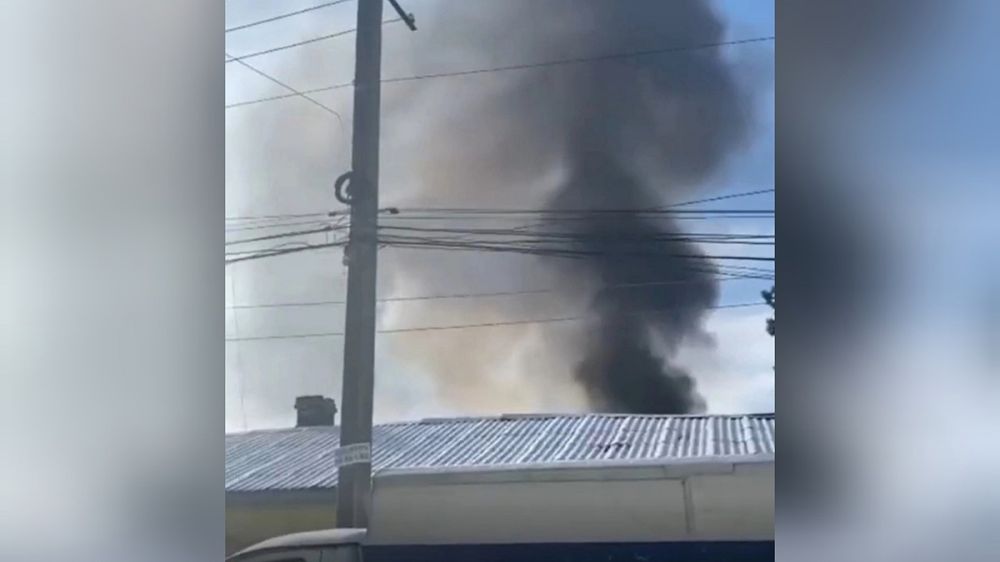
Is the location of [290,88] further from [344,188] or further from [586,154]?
[586,154]

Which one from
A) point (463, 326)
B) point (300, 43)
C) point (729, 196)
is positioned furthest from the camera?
point (300, 43)

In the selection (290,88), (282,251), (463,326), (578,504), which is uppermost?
(290,88)

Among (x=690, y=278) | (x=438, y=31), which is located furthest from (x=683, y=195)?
(x=438, y=31)

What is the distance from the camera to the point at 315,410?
2.00 meters

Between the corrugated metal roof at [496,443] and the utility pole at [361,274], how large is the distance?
33 millimetres

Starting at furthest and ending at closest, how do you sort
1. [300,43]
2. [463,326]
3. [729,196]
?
[300,43] → [463,326] → [729,196]

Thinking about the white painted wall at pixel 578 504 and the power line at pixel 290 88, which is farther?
the power line at pixel 290 88

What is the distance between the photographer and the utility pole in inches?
77.4

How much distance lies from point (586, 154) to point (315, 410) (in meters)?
0.70

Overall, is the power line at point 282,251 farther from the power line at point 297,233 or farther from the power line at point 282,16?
the power line at point 282,16

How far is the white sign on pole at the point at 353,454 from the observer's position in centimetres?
196

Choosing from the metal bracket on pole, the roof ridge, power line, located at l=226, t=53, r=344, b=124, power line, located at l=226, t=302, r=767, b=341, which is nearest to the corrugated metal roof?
the roof ridge

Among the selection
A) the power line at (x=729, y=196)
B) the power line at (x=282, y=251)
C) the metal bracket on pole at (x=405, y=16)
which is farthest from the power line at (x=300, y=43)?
the power line at (x=729, y=196)

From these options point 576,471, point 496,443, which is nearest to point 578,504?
point 576,471
